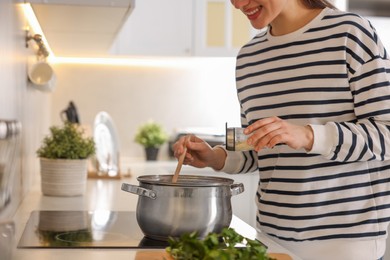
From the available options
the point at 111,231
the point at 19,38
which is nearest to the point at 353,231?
the point at 111,231

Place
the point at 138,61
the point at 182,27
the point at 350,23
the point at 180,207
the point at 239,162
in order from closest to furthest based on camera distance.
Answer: the point at 180,207 → the point at 350,23 → the point at 239,162 → the point at 182,27 → the point at 138,61

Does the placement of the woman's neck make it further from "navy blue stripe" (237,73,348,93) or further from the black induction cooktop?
the black induction cooktop

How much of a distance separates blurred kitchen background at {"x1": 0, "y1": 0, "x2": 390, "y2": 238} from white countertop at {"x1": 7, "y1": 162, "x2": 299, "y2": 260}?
0.39 m

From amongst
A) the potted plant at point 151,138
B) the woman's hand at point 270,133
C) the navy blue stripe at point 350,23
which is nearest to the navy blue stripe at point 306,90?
the navy blue stripe at point 350,23

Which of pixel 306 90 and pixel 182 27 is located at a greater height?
pixel 182 27

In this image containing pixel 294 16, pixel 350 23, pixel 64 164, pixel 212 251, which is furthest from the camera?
pixel 64 164

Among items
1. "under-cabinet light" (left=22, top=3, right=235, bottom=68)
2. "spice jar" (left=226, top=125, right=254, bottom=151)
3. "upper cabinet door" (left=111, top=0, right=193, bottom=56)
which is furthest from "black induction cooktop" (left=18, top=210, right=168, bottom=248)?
"under-cabinet light" (left=22, top=3, right=235, bottom=68)

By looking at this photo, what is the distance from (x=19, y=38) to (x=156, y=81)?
2369 millimetres

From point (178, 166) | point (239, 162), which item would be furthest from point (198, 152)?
point (178, 166)

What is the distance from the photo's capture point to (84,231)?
1523 mm

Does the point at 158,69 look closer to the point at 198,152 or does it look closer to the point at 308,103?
the point at 198,152

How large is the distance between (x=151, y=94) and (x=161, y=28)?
1.79 ft

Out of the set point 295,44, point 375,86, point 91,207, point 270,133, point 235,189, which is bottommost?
point 91,207

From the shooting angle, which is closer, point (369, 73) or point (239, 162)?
point (369, 73)
